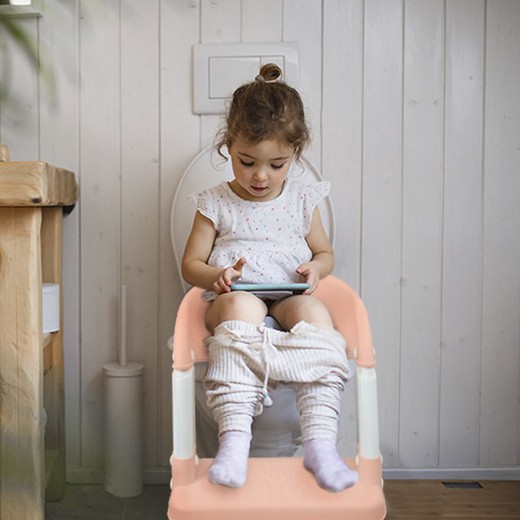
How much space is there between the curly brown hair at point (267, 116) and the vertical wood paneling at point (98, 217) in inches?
18.0

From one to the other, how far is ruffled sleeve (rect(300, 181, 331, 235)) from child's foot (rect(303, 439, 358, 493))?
52 centimetres

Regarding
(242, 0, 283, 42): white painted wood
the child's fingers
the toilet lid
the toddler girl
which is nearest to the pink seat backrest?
the toddler girl

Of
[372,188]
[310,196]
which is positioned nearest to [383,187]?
[372,188]

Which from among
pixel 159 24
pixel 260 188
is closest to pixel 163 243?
pixel 260 188

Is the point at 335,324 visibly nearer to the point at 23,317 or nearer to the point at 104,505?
the point at 23,317

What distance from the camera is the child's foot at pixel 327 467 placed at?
979 millimetres

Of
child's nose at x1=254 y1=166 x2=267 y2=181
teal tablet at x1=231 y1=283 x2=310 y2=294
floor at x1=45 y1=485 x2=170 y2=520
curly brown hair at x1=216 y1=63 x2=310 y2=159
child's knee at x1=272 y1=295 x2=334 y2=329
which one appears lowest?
floor at x1=45 y1=485 x2=170 y2=520

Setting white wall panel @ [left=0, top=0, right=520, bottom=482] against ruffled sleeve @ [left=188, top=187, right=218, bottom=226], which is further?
white wall panel @ [left=0, top=0, right=520, bottom=482]

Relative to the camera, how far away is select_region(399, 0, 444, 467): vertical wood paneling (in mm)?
1629

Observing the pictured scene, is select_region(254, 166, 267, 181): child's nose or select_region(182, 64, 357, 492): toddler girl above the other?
select_region(254, 166, 267, 181): child's nose

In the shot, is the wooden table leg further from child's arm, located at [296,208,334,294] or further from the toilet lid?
child's arm, located at [296,208,334,294]

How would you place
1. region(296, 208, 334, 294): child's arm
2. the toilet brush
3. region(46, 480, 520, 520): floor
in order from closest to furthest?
region(296, 208, 334, 294): child's arm → region(46, 480, 520, 520): floor → the toilet brush

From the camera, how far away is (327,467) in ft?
3.27

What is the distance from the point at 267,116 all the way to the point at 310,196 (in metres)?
0.24
